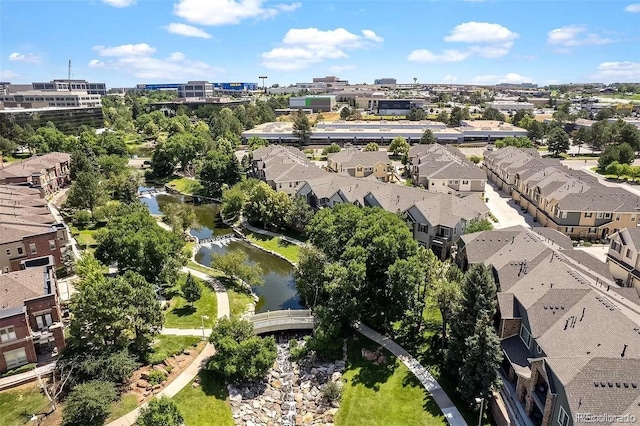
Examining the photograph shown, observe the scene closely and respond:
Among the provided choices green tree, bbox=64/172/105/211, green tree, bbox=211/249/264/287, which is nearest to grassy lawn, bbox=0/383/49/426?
green tree, bbox=211/249/264/287

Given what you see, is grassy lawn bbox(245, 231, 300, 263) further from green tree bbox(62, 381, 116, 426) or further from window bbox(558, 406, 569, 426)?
window bbox(558, 406, 569, 426)

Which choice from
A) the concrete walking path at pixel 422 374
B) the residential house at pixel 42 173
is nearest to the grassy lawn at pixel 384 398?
the concrete walking path at pixel 422 374

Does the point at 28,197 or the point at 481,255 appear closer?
the point at 481,255

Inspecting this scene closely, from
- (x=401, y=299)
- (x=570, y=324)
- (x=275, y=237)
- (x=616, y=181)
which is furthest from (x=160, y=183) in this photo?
(x=616, y=181)

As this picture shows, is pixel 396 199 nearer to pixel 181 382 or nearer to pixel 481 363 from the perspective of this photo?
pixel 481 363

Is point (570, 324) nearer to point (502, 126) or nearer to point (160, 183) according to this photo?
point (160, 183)

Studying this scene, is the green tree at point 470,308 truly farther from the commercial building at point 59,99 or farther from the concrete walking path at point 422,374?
the commercial building at point 59,99
